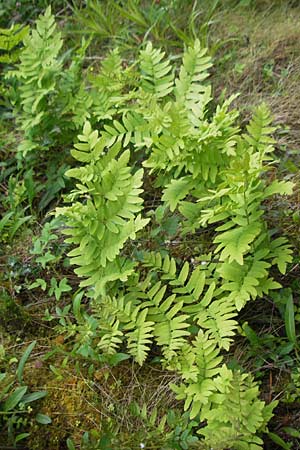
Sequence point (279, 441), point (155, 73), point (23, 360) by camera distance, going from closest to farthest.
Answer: point (279, 441), point (23, 360), point (155, 73)

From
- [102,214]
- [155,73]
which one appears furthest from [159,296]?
[155,73]

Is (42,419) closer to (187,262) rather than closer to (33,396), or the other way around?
(33,396)

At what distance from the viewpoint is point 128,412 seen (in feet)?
7.79

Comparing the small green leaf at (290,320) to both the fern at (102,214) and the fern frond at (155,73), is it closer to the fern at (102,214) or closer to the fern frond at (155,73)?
the fern at (102,214)

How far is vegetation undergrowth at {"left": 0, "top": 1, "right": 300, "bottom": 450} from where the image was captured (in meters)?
2.28

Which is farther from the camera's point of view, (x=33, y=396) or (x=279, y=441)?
(x=33, y=396)

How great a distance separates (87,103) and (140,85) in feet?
0.95

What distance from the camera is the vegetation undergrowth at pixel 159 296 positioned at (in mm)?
2277

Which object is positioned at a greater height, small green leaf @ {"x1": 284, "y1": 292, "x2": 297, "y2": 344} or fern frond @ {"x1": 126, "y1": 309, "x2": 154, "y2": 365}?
small green leaf @ {"x1": 284, "y1": 292, "x2": 297, "y2": 344}

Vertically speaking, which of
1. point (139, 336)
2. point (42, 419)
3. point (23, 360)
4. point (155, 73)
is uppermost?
point (155, 73)

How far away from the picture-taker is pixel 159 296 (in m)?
2.48

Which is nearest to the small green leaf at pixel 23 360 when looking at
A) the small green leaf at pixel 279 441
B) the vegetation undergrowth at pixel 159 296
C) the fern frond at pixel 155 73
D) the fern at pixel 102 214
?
the vegetation undergrowth at pixel 159 296

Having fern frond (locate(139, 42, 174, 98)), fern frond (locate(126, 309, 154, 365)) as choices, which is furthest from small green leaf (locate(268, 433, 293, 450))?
fern frond (locate(139, 42, 174, 98))

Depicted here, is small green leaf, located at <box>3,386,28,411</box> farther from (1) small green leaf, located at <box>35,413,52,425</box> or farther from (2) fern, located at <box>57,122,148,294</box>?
(2) fern, located at <box>57,122,148,294</box>
